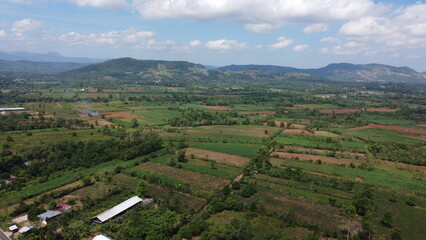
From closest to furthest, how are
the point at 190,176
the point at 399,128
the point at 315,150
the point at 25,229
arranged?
the point at 25,229 → the point at 190,176 → the point at 315,150 → the point at 399,128

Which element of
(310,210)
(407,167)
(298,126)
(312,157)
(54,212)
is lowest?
(54,212)

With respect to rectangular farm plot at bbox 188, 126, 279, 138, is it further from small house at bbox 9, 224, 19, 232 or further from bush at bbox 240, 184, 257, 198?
small house at bbox 9, 224, 19, 232

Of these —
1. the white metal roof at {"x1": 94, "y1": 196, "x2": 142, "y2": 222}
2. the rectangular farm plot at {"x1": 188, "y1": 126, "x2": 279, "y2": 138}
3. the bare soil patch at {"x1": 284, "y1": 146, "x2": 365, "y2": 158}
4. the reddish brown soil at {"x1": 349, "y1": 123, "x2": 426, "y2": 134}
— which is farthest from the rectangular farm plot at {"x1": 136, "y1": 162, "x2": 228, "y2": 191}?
the reddish brown soil at {"x1": 349, "y1": 123, "x2": 426, "y2": 134}

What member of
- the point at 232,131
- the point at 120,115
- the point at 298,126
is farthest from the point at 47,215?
the point at 298,126

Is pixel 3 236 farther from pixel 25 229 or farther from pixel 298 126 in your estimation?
pixel 298 126

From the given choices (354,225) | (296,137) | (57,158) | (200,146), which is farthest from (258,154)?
(57,158)

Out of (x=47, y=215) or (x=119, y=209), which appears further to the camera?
(x=119, y=209)
